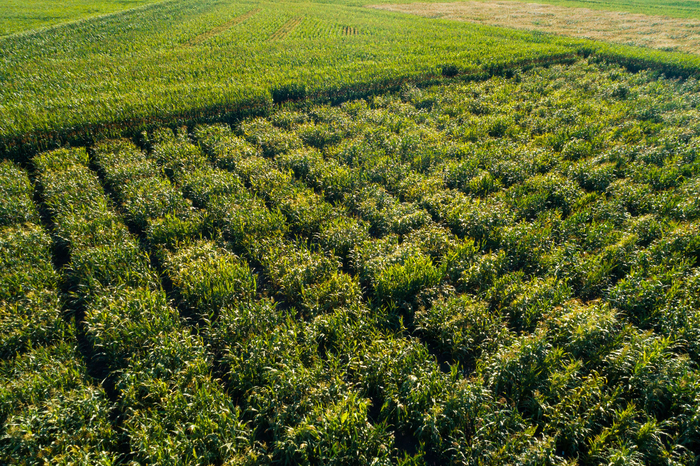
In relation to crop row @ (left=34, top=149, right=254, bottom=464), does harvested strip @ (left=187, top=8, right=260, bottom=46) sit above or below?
above

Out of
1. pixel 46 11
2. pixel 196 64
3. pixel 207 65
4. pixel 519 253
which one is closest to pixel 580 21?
pixel 207 65

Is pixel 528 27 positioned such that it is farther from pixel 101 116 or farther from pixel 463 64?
pixel 101 116

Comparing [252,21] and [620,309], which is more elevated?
[252,21]

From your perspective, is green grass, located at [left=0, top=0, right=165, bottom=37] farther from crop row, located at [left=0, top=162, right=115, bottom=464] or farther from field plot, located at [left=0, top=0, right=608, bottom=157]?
crop row, located at [left=0, top=162, right=115, bottom=464]

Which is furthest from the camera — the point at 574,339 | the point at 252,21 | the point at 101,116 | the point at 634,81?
the point at 252,21

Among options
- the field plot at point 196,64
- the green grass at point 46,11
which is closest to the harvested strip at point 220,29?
the field plot at point 196,64

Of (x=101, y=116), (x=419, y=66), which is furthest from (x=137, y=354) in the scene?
(x=419, y=66)

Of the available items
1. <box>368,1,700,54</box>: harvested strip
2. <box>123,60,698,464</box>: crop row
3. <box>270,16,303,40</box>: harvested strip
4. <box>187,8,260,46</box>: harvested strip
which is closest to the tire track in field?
<box>270,16,303,40</box>: harvested strip

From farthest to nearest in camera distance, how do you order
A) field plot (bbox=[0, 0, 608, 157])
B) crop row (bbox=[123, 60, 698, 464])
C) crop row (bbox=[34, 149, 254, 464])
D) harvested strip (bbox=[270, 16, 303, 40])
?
harvested strip (bbox=[270, 16, 303, 40]) → field plot (bbox=[0, 0, 608, 157]) → crop row (bbox=[123, 60, 698, 464]) → crop row (bbox=[34, 149, 254, 464])
